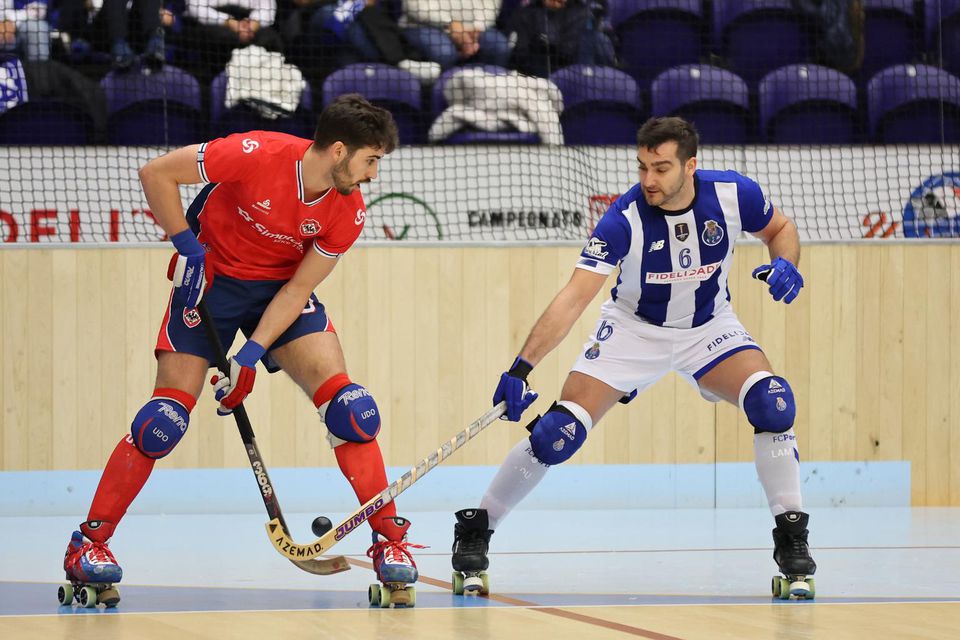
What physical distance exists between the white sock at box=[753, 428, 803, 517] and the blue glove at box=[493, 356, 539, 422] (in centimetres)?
79

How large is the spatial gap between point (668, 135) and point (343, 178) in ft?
3.51

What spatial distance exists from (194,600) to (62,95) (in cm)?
445

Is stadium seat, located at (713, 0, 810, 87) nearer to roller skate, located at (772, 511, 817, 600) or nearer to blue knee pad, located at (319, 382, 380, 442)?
roller skate, located at (772, 511, 817, 600)

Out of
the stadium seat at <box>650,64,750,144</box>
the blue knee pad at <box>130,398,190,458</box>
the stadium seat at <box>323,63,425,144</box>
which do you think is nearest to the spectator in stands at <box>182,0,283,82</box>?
the stadium seat at <box>323,63,425,144</box>

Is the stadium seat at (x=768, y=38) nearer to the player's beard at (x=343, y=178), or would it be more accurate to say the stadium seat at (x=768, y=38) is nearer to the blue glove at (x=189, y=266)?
the player's beard at (x=343, y=178)

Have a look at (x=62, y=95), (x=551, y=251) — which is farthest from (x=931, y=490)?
(x=62, y=95)

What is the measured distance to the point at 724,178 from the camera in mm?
4496

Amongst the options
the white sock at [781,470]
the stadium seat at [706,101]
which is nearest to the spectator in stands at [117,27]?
the stadium seat at [706,101]

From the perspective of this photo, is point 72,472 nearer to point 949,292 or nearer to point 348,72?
point 348,72

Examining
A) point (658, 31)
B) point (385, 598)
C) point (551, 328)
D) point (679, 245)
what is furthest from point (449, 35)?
point (385, 598)

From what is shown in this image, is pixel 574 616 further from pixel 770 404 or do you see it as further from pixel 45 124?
pixel 45 124

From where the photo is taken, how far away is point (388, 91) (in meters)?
7.88

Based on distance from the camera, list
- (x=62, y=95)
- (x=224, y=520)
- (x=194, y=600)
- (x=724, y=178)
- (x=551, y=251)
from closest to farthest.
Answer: (x=194, y=600), (x=724, y=178), (x=224, y=520), (x=551, y=251), (x=62, y=95)

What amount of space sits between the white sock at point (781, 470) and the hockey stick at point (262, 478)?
134 cm
